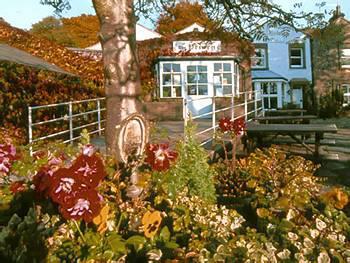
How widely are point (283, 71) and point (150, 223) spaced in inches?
1444

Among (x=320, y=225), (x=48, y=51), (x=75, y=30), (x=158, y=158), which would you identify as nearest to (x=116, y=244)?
(x=158, y=158)

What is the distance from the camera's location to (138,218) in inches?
108

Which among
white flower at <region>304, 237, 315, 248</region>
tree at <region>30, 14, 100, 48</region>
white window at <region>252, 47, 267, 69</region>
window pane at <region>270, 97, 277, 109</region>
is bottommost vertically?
white flower at <region>304, 237, 315, 248</region>

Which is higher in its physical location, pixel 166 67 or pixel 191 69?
pixel 166 67

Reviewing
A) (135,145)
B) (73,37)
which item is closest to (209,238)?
(135,145)

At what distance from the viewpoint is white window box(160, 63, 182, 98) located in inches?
962

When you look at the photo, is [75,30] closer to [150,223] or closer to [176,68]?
[176,68]

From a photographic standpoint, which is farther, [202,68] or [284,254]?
[202,68]

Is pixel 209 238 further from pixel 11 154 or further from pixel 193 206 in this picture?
pixel 11 154

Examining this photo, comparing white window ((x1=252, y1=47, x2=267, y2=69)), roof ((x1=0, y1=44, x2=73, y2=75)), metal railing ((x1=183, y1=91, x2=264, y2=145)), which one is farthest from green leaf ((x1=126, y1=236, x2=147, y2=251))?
white window ((x1=252, y1=47, x2=267, y2=69))

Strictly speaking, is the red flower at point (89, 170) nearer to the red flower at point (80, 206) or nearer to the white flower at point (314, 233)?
the red flower at point (80, 206)

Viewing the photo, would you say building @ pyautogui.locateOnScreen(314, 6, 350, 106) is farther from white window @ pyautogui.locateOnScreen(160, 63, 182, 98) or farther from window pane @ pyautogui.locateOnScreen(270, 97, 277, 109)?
white window @ pyautogui.locateOnScreen(160, 63, 182, 98)

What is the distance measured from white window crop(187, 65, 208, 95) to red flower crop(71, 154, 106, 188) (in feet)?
74.0

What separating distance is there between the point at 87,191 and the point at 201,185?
2363 mm
